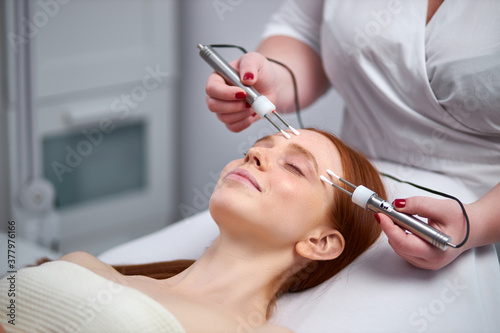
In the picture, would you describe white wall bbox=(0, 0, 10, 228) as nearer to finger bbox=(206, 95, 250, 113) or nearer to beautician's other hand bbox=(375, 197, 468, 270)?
finger bbox=(206, 95, 250, 113)

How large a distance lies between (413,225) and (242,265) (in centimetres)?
29

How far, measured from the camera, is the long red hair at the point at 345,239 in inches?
38.2

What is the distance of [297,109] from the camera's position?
1244 millimetres

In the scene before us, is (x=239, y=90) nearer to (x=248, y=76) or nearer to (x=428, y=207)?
(x=248, y=76)

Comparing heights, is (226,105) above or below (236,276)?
above

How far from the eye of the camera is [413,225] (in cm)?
82

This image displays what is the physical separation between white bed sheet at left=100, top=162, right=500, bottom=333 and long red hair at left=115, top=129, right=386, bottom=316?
0.02 metres

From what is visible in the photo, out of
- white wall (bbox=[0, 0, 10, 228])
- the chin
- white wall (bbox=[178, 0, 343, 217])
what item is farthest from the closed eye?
white wall (bbox=[0, 0, 10, 228])

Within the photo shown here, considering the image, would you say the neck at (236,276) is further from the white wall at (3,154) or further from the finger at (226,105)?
the white wall at (3,154)

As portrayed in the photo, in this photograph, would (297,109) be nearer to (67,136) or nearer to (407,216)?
(407,216)

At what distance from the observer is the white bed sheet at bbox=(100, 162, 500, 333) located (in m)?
0.87

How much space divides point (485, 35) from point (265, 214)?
52cm

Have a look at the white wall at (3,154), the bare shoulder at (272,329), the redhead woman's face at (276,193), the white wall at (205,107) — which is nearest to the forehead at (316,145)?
the redhead woman's face at (276,193)

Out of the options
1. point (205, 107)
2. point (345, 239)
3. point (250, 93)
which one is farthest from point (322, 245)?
point (205, 107)
